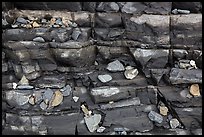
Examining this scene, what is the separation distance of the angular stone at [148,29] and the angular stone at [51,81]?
3.88 ft

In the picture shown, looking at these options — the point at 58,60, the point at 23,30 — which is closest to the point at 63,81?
the point at 58,60

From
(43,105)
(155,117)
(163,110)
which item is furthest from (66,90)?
(163,110)

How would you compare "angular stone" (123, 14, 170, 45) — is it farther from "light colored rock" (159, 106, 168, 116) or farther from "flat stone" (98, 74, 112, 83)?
"light colored rock" (159, 106, 168, 116)

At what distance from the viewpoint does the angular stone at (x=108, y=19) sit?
486 cm

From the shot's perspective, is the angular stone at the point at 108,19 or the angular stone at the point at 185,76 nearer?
the angular stone at the point at 185,76

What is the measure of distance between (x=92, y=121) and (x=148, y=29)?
1582mm

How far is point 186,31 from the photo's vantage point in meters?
4.79

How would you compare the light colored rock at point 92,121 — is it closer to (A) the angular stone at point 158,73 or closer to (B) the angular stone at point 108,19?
(A) the angular stone at point 158,73

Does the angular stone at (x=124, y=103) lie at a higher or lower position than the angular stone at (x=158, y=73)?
lower

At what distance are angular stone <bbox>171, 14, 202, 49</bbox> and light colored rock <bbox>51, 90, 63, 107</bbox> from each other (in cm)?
183

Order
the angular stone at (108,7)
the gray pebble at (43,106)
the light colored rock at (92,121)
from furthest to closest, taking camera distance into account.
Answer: the angular stone at (108,7), the gray pebble at (43,106), the light colored rock at (92,121)

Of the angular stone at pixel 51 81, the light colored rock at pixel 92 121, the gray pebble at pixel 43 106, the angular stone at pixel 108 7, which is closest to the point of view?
the light colored rock at pixel 92 121

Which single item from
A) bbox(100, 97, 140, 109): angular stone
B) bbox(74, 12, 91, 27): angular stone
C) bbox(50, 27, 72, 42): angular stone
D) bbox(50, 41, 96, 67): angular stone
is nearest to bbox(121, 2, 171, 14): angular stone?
bbox(74, 12, 91, 27): angular stone

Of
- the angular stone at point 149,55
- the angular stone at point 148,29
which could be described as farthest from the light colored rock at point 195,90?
the angular stone at point 148,29
